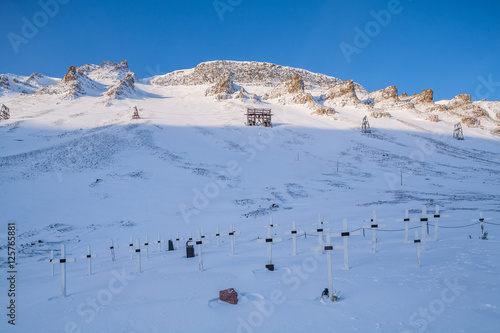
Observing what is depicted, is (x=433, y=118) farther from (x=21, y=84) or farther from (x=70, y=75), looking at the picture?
(x=21, y=84)

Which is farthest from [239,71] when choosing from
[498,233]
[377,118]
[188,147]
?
[498,233]

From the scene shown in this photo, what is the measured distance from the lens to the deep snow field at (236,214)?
5.46 meters

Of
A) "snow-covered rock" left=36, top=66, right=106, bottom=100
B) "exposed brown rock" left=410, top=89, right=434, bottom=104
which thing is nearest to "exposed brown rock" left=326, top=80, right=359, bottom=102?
"exposed brown rock" left=410, top=89, right=434, bottom=104

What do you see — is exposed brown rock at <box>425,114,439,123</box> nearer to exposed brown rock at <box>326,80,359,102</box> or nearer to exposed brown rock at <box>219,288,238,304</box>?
exposed brown rock at <box>326,80,359,102</box>

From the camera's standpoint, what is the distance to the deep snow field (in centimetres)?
546

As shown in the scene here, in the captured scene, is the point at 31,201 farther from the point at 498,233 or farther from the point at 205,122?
the point at 205,122

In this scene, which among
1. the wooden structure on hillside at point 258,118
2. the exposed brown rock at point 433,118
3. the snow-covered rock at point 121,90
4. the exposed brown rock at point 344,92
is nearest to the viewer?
the wooden structure on hillside at point 258,118

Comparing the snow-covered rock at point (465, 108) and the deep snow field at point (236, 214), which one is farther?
the snow-covered rock at point (465, 108)

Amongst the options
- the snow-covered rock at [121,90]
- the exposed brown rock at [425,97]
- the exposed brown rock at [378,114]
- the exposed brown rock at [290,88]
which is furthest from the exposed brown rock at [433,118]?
the snow-covered rock at [121,90]

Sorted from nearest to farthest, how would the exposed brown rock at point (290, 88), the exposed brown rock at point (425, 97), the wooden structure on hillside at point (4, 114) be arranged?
the wooden structure on hillside at point (4, 114) → the exposed brown rock at point (290, 88) → the exposed brown rock at point (425, 97)

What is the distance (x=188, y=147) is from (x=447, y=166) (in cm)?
4442

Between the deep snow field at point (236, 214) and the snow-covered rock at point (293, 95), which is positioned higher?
the snow-covered rock at point (293, 95)

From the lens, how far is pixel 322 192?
29219 millimetres

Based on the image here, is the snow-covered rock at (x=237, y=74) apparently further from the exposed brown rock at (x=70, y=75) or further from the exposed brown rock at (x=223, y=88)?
the exposed brown rock at (x=70, y=75)
